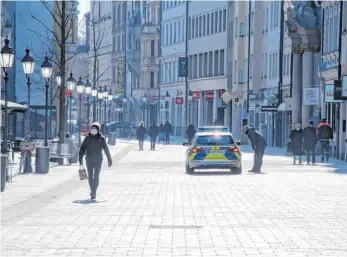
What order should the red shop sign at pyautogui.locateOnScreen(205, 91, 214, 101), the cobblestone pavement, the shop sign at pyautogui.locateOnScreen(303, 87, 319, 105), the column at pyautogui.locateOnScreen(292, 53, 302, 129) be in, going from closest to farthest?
1. the cobblestone pavement
2. the shop sign at pyautogui.locateOnScreen(303, 87, 319, 105)
3. the column at pyautogui.locateOnScreen(292, 53, 302, 129)
4. the red shop sign at pyautogui.locateOnScreen(205, 91, 214, 101)

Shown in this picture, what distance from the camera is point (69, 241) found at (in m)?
15.6

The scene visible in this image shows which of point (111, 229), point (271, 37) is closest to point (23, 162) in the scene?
point (111, 229)

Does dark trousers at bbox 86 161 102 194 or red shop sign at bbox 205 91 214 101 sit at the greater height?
red shop sign at bbox 205 91 214 101

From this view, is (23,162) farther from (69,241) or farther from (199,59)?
(199,59)

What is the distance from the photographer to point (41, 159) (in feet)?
120

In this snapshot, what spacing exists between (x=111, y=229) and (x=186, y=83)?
315ft

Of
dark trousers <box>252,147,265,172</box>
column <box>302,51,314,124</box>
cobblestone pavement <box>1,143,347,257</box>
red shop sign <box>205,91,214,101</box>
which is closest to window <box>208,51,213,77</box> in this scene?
red shop sign <box>205,91,214,101</box>

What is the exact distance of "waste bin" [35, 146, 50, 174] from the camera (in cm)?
3650

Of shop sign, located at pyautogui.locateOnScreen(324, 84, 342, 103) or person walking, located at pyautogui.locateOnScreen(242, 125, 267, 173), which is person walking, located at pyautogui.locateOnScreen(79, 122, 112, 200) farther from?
shop sign, located at pyautogui.locateOnScreen(324, 84, 342, 103)

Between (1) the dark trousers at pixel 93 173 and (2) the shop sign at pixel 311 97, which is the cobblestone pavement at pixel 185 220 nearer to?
(1) the dark trousers at pixel 93 173

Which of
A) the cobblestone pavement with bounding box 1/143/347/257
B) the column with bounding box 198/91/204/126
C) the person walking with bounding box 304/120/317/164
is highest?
the column with bounding box 198/91/204/126

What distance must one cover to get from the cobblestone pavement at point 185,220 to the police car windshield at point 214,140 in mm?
5681

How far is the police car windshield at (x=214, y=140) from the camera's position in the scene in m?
39.2

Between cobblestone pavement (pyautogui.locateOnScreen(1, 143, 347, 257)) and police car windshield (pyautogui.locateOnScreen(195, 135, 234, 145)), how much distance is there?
5681mm
